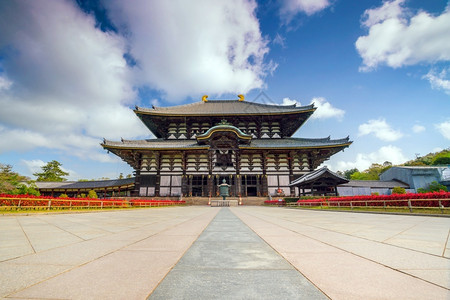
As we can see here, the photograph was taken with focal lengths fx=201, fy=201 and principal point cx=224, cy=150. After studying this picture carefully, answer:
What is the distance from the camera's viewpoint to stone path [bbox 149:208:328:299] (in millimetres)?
1121

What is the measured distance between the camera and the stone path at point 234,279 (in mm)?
1121

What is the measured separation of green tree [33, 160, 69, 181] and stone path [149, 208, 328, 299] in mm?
47553

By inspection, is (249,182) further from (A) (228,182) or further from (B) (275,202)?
(B) (275,202)

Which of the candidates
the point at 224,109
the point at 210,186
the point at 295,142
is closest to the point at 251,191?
the point at 210,186

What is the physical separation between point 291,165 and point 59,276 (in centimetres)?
2215

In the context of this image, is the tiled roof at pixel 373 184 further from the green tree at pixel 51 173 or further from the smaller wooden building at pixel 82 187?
the green tree at pixel 51 173

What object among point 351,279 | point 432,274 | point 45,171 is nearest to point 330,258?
point 351,279

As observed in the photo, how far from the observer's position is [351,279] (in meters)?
1.34

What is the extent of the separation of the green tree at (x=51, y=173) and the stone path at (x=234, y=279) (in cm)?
4755

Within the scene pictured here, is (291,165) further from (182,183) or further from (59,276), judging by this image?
(59,276)

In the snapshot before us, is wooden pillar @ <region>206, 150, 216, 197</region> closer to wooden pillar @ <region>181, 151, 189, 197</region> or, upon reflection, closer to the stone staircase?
the stone staircase

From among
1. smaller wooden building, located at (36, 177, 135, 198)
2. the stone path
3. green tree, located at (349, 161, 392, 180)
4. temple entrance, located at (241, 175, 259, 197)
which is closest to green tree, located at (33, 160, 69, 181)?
smaller wooden building, located at (36, 177, 135, 198)

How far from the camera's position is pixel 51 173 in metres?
37.5

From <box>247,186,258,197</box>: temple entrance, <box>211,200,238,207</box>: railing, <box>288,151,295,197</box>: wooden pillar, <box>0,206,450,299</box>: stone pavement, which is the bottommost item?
<box>211,200,238,207</box>: railing
